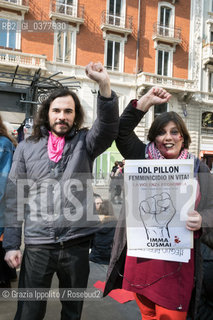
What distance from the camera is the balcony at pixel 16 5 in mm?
16141

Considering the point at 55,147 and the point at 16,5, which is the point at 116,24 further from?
the point at 55,147

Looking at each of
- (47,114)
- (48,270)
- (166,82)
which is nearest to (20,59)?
(166,82)

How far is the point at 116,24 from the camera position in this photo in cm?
1894

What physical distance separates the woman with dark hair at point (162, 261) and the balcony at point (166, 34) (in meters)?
19.4

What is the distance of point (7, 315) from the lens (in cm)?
270

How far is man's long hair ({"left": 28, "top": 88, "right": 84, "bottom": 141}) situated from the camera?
77.2 inches

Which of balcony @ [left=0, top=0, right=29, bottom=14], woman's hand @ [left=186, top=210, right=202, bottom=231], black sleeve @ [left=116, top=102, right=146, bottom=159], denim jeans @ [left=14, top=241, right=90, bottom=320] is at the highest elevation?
balcony @ [left=0, top=0, right=29, bottom=14]

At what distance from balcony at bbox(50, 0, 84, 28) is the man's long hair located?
56.0 feet


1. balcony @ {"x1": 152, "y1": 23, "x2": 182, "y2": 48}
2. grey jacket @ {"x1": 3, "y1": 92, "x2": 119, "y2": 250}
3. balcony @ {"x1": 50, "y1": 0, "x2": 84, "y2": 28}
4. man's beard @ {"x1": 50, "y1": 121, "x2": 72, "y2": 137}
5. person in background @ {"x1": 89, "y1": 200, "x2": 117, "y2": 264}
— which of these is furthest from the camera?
balcony @ {"x1": 152, "y1": 23, "x2": 182, "y2": 48}

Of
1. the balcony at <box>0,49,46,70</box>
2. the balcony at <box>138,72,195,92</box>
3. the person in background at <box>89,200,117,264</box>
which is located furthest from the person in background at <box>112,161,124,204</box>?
the balcony at <box>138,72,195,92</box>

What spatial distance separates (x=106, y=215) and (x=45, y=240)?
126 inches

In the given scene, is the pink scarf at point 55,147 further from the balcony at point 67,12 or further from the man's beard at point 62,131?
the balcony at point 67,12

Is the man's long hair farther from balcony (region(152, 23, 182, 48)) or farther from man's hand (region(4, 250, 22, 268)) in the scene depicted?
balcony (region(152, 23, 182, 48))

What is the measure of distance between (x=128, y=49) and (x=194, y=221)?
18.9 m
